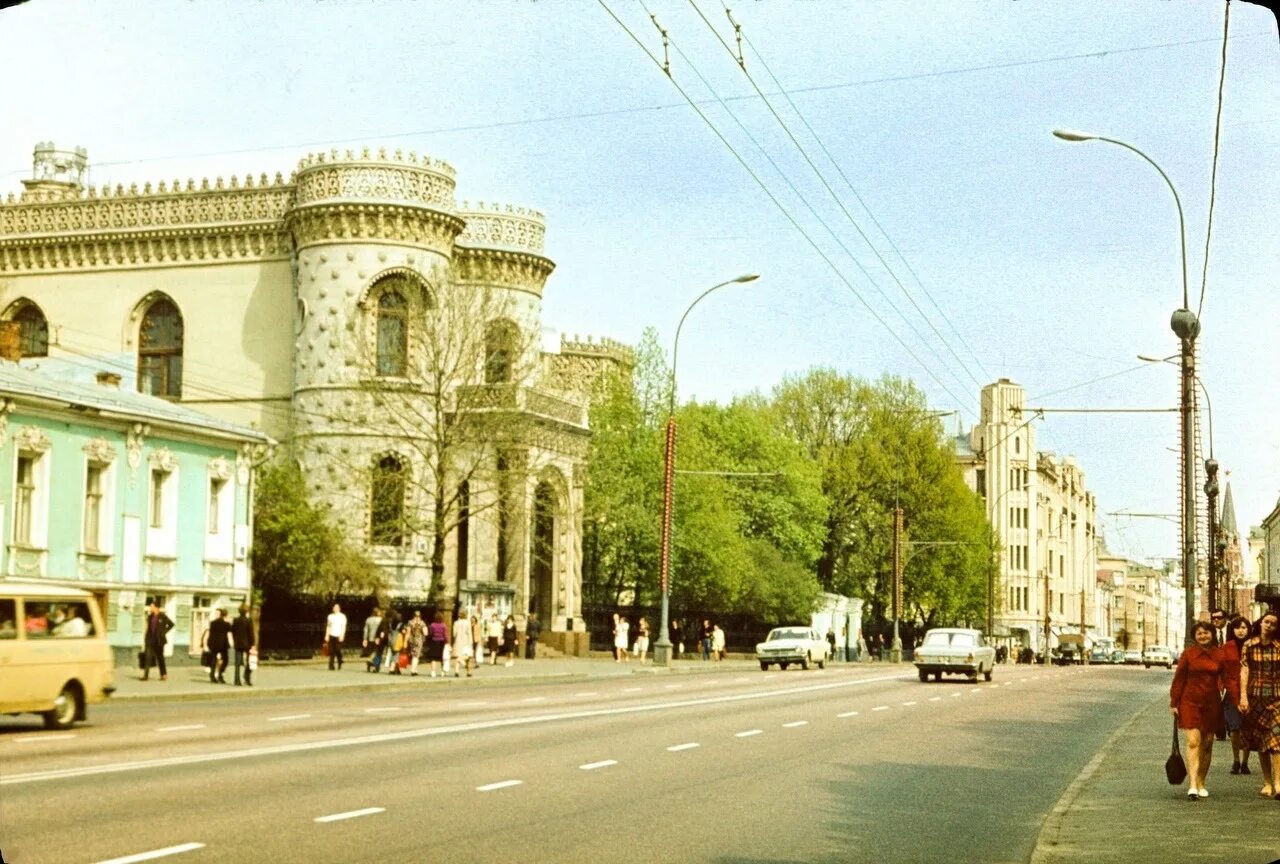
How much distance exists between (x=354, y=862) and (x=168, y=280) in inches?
2240

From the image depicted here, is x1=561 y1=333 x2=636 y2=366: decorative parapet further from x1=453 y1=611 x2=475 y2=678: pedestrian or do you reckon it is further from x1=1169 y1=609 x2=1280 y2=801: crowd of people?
x1=1169 y1=609 x2=1280 y2=801: crowd of people

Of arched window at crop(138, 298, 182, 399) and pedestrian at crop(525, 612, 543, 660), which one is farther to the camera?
arched window at crop(138, 298, 182, 399)

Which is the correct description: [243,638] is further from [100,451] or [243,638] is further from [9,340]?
[9,340]

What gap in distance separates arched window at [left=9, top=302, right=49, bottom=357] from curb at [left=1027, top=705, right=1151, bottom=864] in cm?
5056

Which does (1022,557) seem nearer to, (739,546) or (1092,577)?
(1092,577)

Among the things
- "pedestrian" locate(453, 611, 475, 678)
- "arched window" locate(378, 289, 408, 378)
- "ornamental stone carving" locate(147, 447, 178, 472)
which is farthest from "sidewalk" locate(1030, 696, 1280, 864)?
"arched window" locate(378, 289, 408, 378)

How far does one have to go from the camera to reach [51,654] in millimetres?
22281

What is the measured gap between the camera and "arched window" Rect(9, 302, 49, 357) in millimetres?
65625

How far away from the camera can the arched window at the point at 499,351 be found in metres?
53.3

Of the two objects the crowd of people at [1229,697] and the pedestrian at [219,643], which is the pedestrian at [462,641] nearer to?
the pedestrian at [219,643]

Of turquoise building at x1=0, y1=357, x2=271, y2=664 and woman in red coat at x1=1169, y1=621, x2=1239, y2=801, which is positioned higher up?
turquoise building at x1=0, y1=357, x2=271, y2=664

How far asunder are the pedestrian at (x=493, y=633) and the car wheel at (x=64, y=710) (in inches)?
1193

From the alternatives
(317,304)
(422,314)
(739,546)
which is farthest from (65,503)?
(739,546)

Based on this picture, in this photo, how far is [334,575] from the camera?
53.0m
